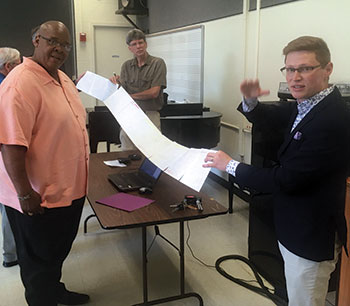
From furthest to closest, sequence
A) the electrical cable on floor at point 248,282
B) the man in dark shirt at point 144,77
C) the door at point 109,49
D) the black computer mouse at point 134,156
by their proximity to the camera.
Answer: the door at point 109,49
the man in dark shirt at point 144,77
the black computer mouse at point 134,156
the electrical cable on floor at point 248,282

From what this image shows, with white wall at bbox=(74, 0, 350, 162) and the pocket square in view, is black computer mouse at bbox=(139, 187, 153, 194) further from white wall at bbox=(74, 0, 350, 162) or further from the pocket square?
white wall at bbox=(74, 0, 350, 162)

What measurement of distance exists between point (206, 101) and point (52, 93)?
3240mm

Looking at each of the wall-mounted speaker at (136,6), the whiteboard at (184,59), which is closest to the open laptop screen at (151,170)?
the whiteboard at (184,59)

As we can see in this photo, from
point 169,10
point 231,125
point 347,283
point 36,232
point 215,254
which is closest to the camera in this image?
point 36,232

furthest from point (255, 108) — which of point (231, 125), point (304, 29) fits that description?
point (231, 125)

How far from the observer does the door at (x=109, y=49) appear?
7.57 metres

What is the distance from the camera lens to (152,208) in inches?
76.0

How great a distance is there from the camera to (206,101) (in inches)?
188

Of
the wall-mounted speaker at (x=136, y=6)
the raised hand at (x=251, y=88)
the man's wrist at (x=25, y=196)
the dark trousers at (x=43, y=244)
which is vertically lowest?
the dark trousers at (x=43, y=244)

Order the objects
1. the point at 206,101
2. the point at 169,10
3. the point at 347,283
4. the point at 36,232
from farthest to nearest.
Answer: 1. the point at 169,10
2. the point at 206,101
3. the point at 347,283
4. the point at 36,232

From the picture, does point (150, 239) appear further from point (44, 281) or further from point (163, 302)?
point (44, 281)

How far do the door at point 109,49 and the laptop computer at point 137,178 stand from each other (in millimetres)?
5672

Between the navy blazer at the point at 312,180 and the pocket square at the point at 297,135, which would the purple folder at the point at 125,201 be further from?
the pocket square at the point at 297,135

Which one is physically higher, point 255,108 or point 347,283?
point 255,108
